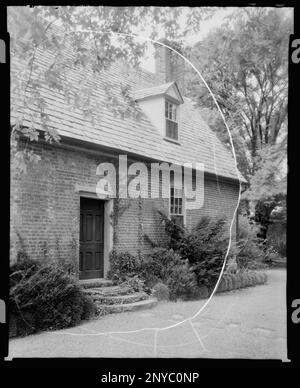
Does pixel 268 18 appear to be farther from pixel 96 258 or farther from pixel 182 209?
pixel 182 209

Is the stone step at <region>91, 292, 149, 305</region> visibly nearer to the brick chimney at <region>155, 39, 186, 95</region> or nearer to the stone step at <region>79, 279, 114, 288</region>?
the stone step at <region>79, 279, 114, 288</region>

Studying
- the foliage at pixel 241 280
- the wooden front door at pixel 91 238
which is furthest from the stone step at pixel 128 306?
the foliage at pixel 241 280

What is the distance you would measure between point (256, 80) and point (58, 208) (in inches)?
185

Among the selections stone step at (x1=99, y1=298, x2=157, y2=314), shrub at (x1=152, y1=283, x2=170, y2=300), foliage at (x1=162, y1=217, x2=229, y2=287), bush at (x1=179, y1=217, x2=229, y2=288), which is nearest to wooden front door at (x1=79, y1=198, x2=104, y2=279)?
shrub at (x1=152, y1=283, x2=170, y2=300)

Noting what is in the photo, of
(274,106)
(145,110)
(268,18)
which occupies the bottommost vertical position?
(274,106)

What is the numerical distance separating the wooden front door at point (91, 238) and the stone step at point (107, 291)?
682mm

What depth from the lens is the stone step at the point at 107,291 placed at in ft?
27.8

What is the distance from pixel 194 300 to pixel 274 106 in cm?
588

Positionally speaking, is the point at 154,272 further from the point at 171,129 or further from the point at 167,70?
the point at 167,70

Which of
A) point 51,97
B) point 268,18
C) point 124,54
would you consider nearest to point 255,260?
point 51,97

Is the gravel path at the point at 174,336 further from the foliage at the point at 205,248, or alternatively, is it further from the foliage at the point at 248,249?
the foliage at the point at 248,249

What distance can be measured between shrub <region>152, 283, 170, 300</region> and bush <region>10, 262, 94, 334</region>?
2.75m

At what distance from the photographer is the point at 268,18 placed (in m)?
3.83

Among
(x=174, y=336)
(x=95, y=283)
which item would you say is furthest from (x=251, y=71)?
(x=95, y=283)
